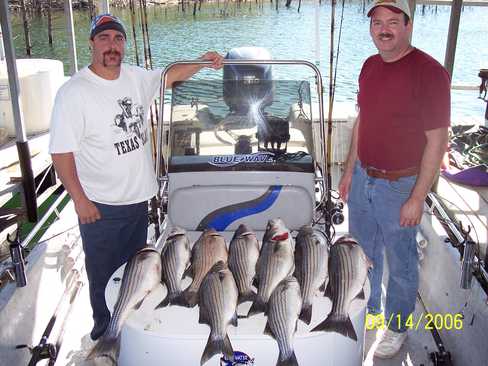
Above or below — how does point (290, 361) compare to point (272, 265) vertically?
below

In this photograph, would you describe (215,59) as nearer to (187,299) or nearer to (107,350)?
(187,299)

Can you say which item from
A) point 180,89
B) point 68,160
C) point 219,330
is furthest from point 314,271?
point 180,89

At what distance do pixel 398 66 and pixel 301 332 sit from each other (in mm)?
1438

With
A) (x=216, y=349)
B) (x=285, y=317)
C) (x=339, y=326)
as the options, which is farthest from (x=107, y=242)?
(x=339, y=326)

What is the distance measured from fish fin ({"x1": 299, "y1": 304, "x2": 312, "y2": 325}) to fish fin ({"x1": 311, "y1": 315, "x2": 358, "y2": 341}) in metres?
0.04

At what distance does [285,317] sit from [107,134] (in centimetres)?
139

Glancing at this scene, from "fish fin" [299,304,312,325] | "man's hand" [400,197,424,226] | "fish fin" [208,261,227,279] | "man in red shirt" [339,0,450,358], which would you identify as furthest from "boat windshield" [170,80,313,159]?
"fish fin" [299,304,312,325]

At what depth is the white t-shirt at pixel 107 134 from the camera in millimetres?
2537

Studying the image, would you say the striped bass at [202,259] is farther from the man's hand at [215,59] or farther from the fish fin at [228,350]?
the man's hand at [215,59]

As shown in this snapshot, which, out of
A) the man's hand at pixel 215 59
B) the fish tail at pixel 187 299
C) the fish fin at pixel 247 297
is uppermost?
the man's hand at pixel 215 59

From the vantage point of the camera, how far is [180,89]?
3.17 meters

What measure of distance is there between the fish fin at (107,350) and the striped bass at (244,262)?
54 cm

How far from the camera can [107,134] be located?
265 cm

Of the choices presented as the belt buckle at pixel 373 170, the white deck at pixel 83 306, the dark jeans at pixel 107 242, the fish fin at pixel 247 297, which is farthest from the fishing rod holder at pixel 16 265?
the belt buckle at pixel 373 170
